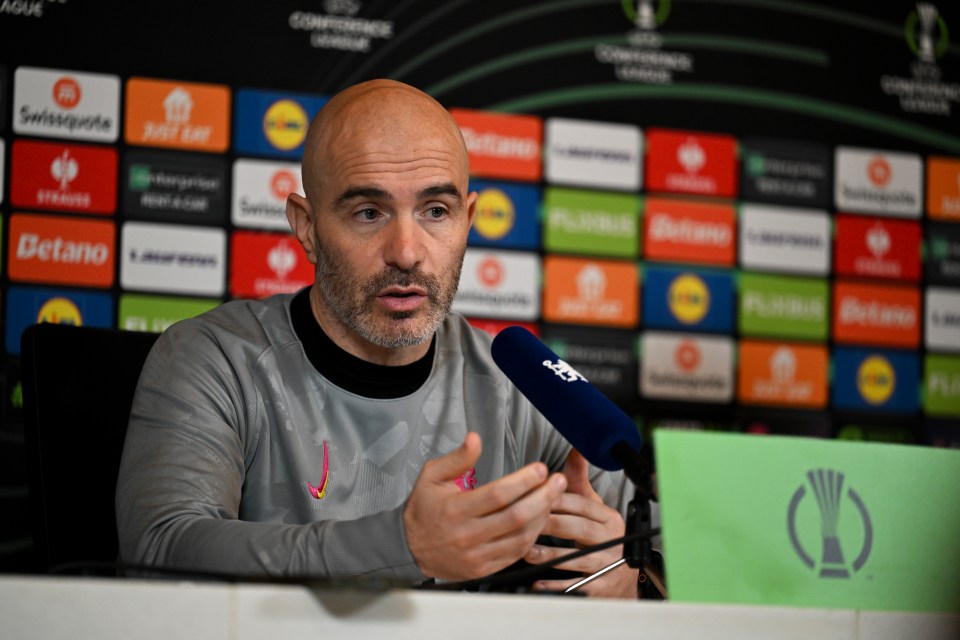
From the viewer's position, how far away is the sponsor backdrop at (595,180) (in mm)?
2592

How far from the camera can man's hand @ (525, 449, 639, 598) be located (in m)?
1.20

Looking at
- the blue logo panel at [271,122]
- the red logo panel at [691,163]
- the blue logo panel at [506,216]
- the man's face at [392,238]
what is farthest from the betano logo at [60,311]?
the red logo panel at [691,163]

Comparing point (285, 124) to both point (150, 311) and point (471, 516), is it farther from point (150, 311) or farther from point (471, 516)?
point (471, 516)

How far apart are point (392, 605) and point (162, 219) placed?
208 centimetres

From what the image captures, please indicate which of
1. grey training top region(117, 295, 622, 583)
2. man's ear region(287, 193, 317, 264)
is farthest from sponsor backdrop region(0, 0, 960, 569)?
grey training top region(117, 295, 622, 583)

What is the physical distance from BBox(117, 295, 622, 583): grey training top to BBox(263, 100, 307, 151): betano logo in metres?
1.10

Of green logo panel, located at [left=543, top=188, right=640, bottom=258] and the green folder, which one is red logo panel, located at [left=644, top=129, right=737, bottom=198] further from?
the green folder

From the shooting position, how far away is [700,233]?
116 inches

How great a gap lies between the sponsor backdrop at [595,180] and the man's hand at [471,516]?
173cm

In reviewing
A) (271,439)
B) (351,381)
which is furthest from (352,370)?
(271,439)

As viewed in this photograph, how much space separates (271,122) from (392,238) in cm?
130

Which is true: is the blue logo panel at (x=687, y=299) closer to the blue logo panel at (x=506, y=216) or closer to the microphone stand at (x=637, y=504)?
the blue logo panel at (x=506, y=216)

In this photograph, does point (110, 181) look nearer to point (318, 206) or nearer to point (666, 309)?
point (318, 206)

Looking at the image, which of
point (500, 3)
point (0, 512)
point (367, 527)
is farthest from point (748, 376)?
point (367, 527)
